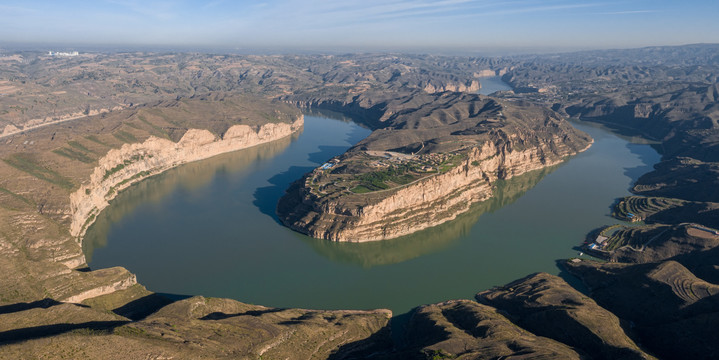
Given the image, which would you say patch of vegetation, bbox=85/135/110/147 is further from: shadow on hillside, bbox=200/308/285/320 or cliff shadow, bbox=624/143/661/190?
cliff shadow, bbox=624/143/661/190

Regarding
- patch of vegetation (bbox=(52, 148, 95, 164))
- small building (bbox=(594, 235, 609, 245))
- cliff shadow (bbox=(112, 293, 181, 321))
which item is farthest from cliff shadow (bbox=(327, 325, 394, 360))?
patch of vegetation (bbox=(52, 148, 95, 164))

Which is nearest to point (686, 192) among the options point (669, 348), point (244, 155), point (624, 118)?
point (669, 348)

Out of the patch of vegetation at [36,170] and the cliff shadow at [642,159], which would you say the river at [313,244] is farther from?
the patch of vegetation at [36,170]

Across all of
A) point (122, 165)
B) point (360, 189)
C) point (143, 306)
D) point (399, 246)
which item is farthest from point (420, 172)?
point (122, 165)

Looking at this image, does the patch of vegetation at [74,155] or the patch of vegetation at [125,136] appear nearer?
the patch of vegetation at [74,155]

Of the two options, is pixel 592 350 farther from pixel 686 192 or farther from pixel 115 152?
pixel 115 152

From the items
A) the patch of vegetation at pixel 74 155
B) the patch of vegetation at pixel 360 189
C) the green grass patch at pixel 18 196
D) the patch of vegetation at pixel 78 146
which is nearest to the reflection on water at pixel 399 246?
the patch of vegetation at pixel 360 189

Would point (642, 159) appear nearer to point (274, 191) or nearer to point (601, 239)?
point (601, 239)

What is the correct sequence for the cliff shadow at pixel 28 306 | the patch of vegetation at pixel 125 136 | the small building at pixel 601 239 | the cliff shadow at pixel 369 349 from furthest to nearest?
the patch of vegetation at pixel 125 136 → the small building at pixel 601 239 → the cliff shadow at pixel 28 306 → the cliff shadow at pixel 369 349
